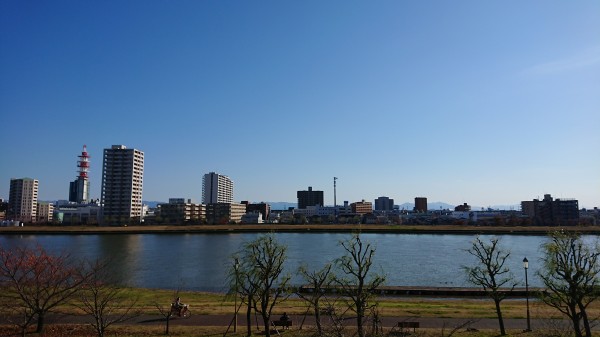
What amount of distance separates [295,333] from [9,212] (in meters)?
200

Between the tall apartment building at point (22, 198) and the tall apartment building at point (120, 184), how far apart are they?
187ft

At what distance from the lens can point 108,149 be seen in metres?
145

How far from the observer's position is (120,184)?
5635 inches

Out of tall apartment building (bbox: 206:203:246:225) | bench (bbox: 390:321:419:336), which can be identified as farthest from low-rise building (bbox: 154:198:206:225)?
bench (bbox: 390:321:419:336)

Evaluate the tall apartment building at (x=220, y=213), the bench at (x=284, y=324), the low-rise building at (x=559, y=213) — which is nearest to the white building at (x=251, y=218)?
the tall apartment building at (x=220, y=213)

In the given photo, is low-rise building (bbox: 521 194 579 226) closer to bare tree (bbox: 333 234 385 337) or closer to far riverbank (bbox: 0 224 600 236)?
far riverbank (bbox: 0 224 600 236)

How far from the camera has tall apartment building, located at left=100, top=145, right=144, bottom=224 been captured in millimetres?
141000

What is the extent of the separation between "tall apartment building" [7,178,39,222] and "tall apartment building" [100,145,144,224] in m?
57.0

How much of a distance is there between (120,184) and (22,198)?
69.9 m

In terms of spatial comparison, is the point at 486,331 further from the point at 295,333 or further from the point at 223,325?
the point at 223,325

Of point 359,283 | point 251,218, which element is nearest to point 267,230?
point 251,218

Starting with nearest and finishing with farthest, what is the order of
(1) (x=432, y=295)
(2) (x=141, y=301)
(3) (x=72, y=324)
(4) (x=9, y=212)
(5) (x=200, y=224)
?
(3) (x=72, y=324), (2) (x=141, y=301), (1) (x=432, y=295), (5) (x=200, y=224), (4) (x=9, y=212)

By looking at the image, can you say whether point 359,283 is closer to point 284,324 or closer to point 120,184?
point 284,324

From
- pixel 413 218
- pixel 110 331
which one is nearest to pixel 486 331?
pixel 110 331
